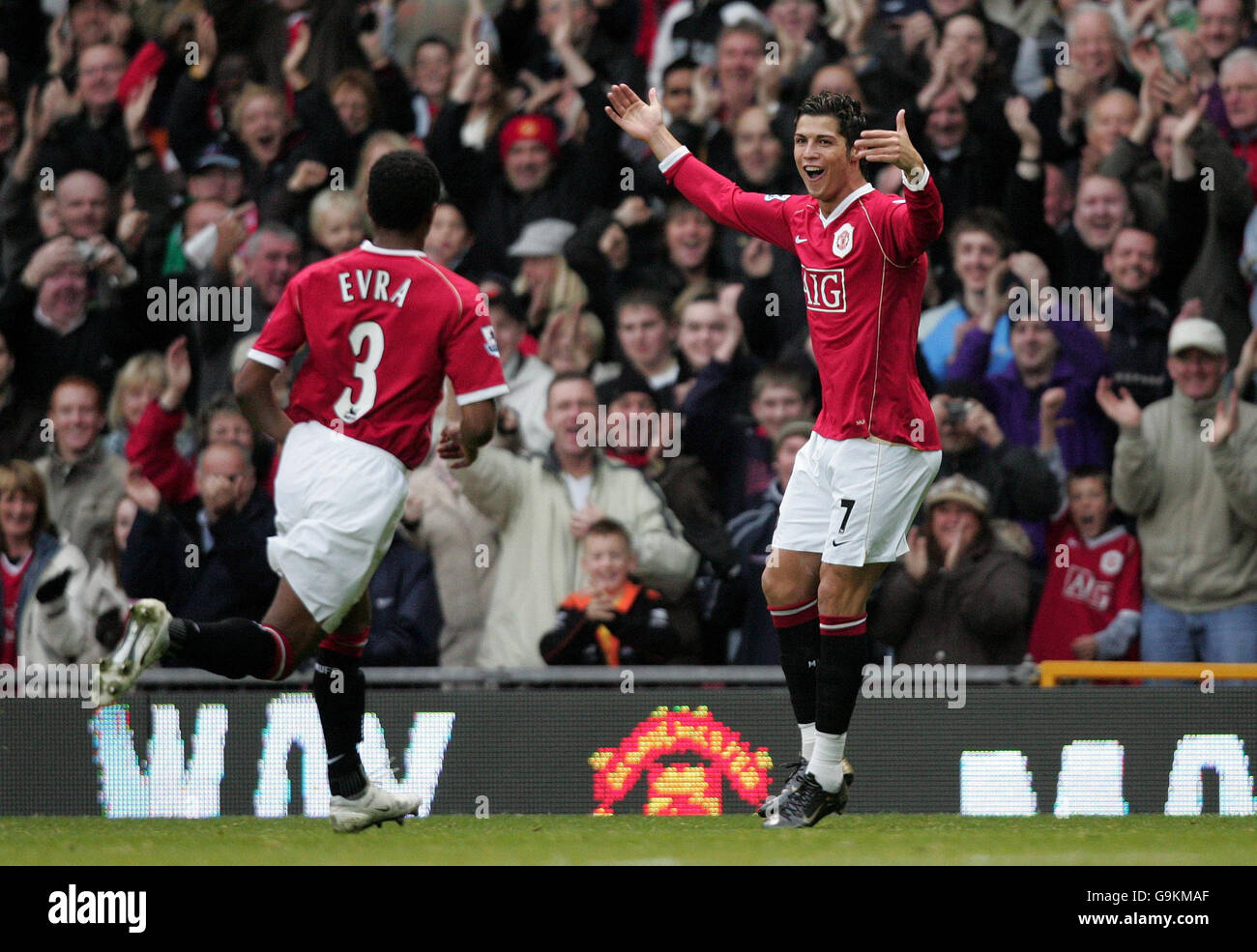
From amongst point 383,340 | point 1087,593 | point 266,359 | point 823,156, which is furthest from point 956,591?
point 266,359

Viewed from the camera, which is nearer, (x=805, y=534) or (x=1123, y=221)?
(x=805, y=534)

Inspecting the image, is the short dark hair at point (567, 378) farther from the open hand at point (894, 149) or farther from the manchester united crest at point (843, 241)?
the open hand at point (894, 149)

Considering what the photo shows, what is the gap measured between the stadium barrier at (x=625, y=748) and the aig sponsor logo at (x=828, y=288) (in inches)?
89.9

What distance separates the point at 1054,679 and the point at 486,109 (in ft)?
15.5

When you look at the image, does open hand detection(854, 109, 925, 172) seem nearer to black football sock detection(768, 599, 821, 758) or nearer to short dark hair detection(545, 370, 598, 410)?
black football sock detection(768, 599, 821, 758)

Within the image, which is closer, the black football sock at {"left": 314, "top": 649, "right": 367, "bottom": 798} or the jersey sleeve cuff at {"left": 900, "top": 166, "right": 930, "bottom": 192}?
the jersey sleeve cuff at {"left": 900, "top": 166, "right": 930, "bottom": 192}

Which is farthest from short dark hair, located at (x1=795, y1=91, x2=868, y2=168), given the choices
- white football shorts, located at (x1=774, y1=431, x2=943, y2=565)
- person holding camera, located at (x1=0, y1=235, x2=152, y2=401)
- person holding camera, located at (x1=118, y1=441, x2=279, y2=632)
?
person holding camera, located at (x1=0, y1=235, x2=152, y2=401)

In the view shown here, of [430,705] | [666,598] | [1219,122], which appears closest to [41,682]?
[430,705]

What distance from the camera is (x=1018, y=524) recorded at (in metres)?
8.83

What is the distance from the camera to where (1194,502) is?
866cm

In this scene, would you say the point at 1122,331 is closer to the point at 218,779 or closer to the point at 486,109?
the point at 486,109

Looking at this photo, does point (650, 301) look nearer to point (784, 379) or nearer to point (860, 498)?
point (784, 379)

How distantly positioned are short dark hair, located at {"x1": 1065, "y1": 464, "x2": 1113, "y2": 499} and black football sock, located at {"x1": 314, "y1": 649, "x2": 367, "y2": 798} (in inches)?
164

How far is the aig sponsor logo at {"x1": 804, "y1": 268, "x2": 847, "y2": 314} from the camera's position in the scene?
241 inches
